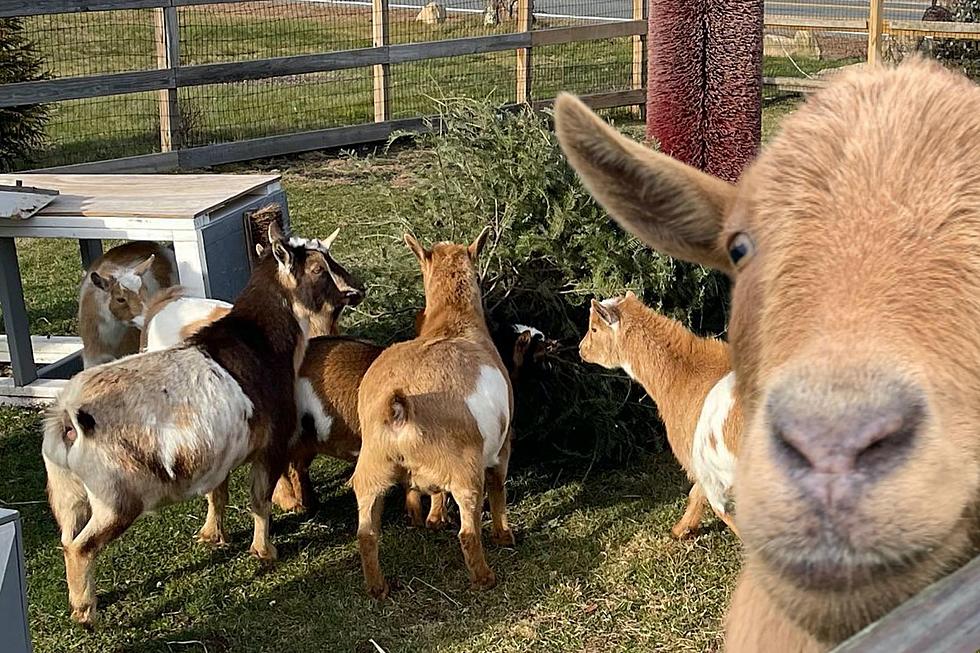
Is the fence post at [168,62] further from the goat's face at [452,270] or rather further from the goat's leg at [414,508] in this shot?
the goat's leg at [414,508]

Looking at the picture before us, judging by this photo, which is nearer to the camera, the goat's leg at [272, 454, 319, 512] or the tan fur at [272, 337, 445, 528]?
the tan fur at [272, 337, 445, 528]

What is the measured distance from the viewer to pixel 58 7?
11.2m

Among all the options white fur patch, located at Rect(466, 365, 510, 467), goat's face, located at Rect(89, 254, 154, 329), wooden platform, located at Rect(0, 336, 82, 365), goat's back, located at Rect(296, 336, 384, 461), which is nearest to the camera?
white fur patch, located at Rect(466, 365, 510, 467)

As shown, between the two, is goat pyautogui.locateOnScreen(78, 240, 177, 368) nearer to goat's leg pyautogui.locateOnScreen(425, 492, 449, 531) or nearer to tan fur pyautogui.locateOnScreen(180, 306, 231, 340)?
tan fur pyautogui.locateOnScreen(180, 306, 231, 340)

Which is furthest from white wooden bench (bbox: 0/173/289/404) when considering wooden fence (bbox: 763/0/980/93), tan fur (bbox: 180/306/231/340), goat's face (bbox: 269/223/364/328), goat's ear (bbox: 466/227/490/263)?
wooden fence (bbox: 763/0/980/93)

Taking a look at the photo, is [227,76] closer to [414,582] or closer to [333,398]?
[333,398]

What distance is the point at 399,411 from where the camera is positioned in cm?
471

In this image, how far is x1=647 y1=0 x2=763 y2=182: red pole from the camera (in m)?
5.56

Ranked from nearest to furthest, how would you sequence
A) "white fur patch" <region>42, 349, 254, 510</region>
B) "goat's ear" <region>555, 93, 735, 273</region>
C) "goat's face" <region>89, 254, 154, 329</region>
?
"goat's ear" <region>555, 93, 735, 273</region>
"white fur patch" <region>42, 349, 254, 510</region>
"goat's face" <region>89, 254, 154, 329</region>

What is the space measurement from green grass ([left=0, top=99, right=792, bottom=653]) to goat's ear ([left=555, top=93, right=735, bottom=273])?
272 centimetres

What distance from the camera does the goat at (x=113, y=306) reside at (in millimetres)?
6430

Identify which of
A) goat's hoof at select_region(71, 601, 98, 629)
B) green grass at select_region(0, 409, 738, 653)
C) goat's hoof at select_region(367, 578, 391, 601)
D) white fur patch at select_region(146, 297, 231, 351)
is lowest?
green grass at select_region(0, 409, 738, 653)

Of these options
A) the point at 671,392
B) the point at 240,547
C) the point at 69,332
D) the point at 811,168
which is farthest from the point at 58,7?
the point at 811,168

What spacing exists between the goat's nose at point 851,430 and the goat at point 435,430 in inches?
131
